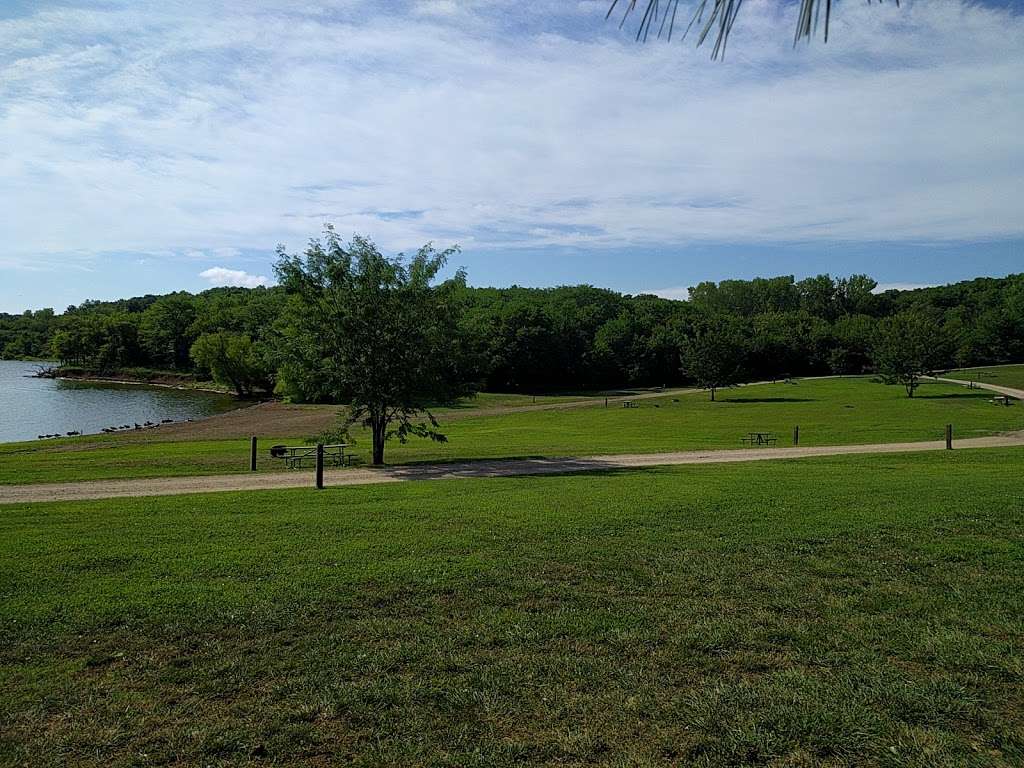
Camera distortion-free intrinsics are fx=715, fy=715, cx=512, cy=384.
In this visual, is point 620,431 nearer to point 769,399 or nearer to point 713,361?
point 769,399

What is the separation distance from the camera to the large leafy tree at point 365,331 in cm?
2220

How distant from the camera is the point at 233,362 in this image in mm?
94000

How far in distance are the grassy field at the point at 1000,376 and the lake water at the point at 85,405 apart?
283 feet

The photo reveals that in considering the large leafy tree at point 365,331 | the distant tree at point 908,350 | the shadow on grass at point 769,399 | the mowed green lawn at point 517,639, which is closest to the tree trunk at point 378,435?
the large leafy tree at point 365,331

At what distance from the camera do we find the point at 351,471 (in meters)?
21.3

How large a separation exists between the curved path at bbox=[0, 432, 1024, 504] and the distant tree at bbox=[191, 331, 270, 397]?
249 ft

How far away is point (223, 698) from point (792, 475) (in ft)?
49.6

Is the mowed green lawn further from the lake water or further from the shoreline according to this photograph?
the shoreline

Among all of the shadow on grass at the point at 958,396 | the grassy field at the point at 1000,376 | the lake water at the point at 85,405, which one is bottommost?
the lake water at the point at 85,405

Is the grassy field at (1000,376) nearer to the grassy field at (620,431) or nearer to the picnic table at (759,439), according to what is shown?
the grassy field at (620,431)

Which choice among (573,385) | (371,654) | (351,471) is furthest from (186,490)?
(573,385)

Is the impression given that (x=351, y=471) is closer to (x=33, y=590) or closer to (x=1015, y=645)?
(x=33, y=590)

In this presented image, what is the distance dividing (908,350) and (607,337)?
49536 mm

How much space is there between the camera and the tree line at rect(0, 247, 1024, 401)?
275 feet
